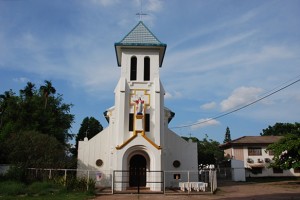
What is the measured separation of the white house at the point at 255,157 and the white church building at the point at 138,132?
19.5 m

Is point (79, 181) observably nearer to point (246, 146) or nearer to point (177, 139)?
point (177, 139)

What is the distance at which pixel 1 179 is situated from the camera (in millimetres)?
20859

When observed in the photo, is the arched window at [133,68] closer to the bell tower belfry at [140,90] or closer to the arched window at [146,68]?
the bell tower belfry at [140,90]

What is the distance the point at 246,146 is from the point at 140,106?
2687 cm

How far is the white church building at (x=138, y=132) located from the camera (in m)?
23.3

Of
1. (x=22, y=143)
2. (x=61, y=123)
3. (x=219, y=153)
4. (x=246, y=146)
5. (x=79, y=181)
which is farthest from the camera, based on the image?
(x=219, y=153)

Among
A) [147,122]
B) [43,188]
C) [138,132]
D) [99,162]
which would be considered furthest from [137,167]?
[43,188]

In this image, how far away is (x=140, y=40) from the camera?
27.1 meters

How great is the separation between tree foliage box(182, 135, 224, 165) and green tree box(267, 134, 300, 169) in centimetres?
2286

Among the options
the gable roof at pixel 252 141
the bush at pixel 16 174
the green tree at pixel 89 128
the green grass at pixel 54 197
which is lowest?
the green grass at pixel 54 197

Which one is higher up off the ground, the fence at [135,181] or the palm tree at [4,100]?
the palm tree at [4,100]

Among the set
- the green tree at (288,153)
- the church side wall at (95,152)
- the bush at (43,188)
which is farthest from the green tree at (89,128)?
the bush at (43,188)

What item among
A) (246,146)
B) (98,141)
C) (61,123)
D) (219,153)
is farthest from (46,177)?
(219,153)

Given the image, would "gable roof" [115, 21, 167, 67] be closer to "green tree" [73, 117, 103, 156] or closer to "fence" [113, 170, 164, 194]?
"fence" [113, 170, 164, 194]
